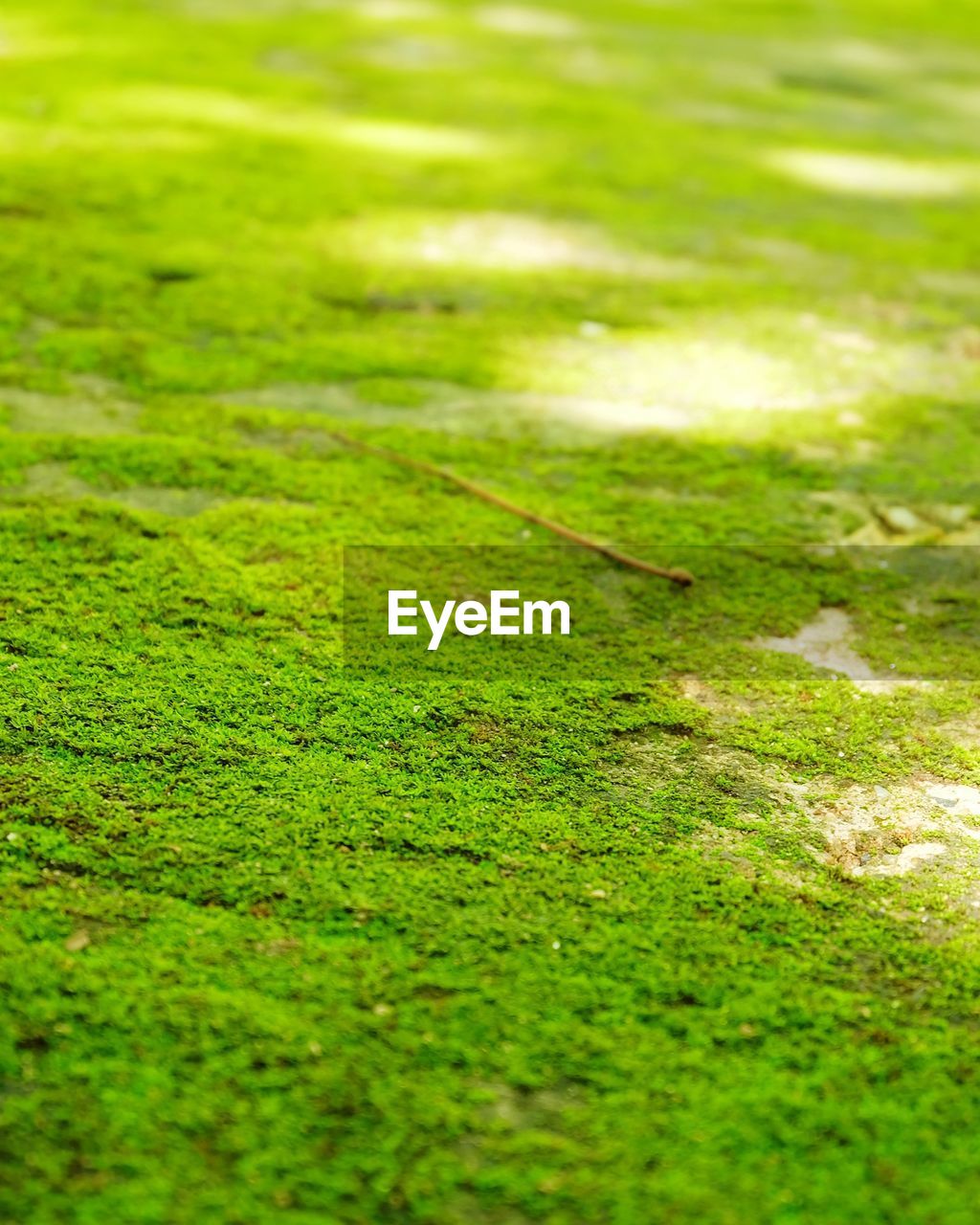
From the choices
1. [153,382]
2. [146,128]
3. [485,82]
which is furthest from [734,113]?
[153,382]

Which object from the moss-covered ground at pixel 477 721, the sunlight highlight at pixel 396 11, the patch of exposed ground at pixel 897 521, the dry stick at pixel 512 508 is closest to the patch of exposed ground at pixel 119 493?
the moss-covered ground at pixel 477 721

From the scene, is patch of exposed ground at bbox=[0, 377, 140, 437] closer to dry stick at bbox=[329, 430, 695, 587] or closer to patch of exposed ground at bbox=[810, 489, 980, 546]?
dry stick at bbox=[329, 430, 695, 587]

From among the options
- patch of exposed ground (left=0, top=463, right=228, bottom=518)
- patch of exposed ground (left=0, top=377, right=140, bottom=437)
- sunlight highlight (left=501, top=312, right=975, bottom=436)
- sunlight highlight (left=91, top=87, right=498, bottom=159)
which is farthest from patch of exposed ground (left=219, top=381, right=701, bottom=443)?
sunlight highlight (left=91, top=87, right=498, bottom=159)

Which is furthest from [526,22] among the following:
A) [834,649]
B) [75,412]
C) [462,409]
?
[834,649]

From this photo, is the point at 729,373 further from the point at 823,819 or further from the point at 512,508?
the point at 823,819

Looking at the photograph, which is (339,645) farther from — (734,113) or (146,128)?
(734,113)
